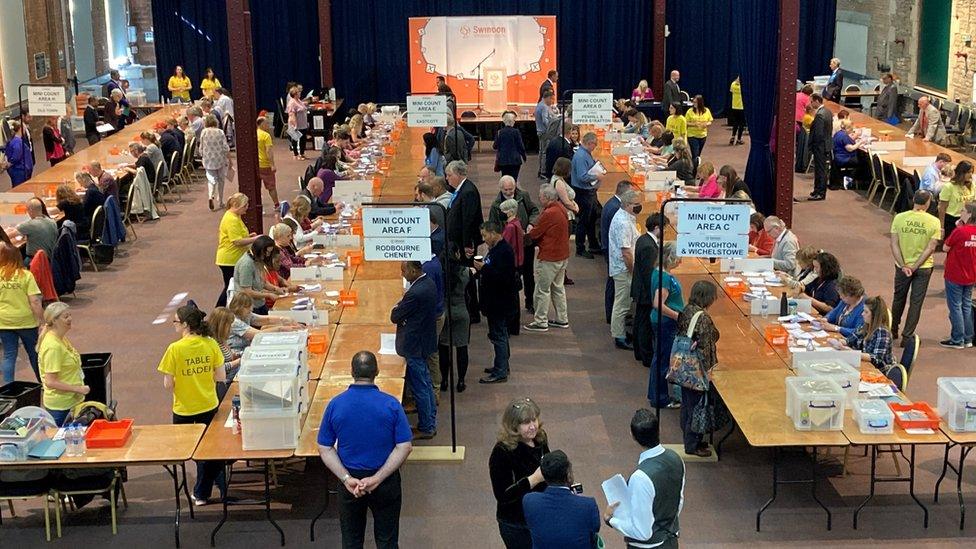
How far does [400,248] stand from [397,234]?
3.7 inches

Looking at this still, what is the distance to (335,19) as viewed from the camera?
2430cm

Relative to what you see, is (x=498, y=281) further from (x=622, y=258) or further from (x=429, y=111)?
(x=429, y=111)

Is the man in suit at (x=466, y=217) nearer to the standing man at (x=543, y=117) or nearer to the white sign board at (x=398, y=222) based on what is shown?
the white sign board at (x=398, y=222)

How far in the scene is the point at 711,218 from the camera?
7707 millimetres

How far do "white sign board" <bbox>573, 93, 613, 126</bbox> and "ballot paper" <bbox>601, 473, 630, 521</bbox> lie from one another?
406 inches

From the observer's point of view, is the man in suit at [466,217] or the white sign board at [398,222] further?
the man in suit at [466,217]

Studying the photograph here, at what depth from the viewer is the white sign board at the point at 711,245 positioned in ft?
25.3

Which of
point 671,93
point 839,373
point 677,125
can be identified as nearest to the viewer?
point 839,373

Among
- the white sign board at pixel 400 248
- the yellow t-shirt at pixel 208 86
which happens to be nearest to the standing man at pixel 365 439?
the white sign board at pixel 400 248

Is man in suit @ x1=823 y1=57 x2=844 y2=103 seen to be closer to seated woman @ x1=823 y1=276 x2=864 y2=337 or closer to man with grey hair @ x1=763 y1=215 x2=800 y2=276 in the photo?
man with grey hair @ x1=763 y1=215 x2=800 y2=276

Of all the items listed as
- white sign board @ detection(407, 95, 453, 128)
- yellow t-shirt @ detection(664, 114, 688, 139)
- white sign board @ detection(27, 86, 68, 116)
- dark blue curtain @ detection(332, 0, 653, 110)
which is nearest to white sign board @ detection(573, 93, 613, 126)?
yellow t-shirt @ detection(664, 114, 688, 139)

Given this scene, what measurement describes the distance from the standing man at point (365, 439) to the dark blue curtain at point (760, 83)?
21.9 feet

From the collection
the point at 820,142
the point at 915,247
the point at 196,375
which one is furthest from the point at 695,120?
the point at 196,375

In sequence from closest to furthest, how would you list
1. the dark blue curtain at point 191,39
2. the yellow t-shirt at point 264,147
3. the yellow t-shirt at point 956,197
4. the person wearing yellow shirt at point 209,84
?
the yellow t-shirt at point 956,197, the yellow t-shirt at point 264,147, the person wearing yellow shirt at point 209,84, the dark blue curtain at point 191,39
